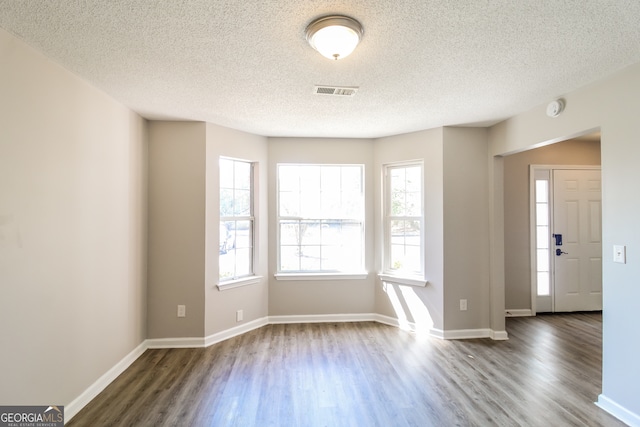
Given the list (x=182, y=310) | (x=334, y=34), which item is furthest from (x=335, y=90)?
(x=182, y=310)

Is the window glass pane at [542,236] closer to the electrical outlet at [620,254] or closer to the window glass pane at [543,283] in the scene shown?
the window glass pane at [543,283]

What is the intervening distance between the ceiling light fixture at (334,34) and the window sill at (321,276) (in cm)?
285

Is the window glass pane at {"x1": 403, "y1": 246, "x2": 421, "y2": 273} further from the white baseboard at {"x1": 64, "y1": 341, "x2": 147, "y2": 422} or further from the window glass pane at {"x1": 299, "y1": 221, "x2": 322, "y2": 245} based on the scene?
the white baseboard at {"x1": 64, "y1": 341, "x2": 147, "y2": 422}

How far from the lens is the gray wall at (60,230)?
1.68 meters

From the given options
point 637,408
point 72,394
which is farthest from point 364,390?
point 72,394

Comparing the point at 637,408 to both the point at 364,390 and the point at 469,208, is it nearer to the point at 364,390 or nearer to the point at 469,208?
the point at 364,390

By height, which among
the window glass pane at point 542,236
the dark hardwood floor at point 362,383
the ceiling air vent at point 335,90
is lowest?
the dark hardwood floor at point 362,383

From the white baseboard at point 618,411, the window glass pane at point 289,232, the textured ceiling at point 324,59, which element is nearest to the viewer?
the textured ceiling at point 324,59

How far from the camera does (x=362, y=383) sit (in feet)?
8.20

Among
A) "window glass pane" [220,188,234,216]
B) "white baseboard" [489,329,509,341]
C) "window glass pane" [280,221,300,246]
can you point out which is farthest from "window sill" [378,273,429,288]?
"window glass pane" [220,188,234,216]

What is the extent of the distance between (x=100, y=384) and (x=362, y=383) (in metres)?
2.16

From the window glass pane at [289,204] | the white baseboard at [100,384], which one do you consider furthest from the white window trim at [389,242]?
the white baseboard at [100,384]

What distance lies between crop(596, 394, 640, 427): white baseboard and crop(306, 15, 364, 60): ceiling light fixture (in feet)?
9.89

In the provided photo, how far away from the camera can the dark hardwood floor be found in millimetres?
2078
